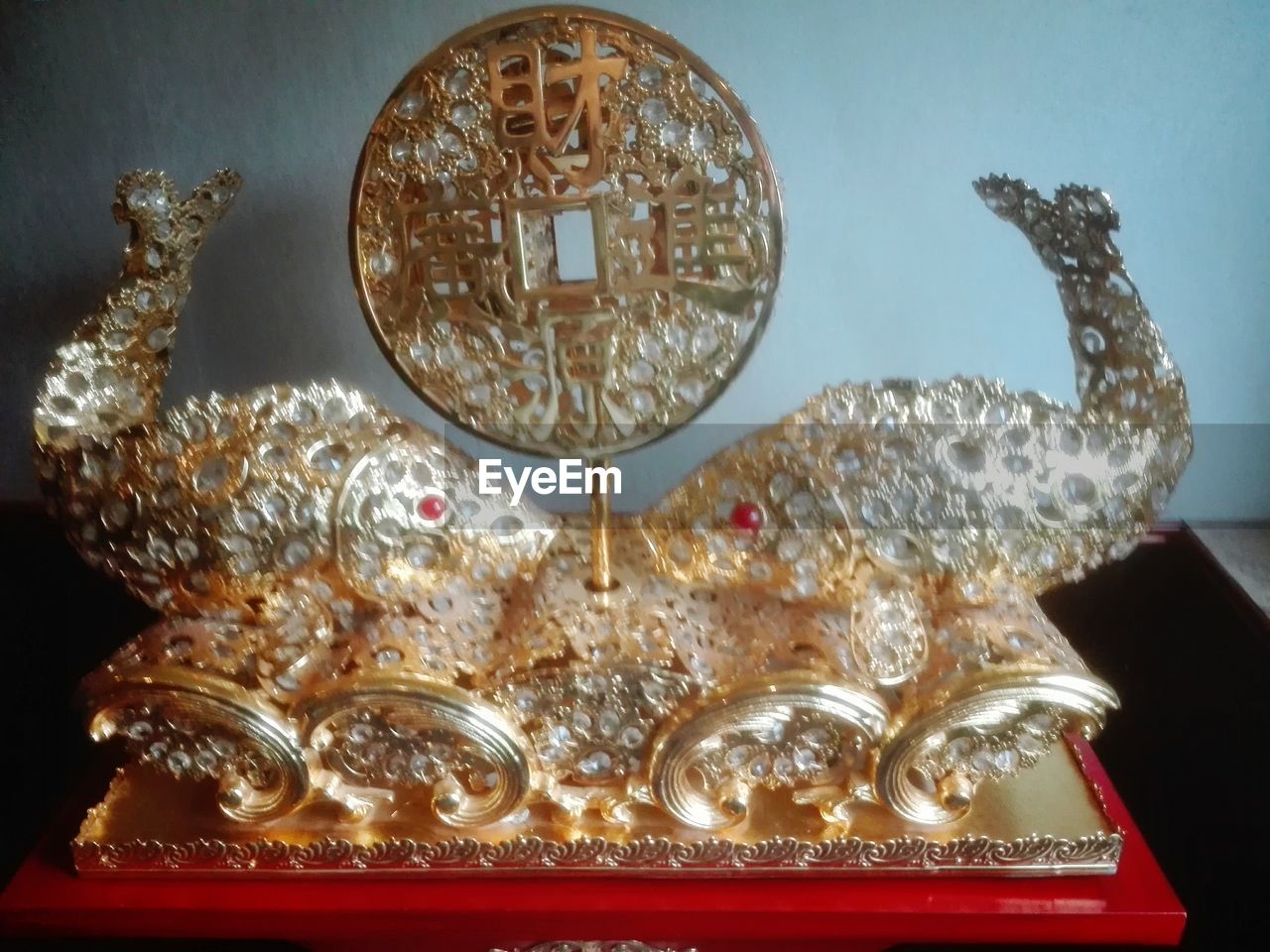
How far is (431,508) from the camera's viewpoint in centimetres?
70

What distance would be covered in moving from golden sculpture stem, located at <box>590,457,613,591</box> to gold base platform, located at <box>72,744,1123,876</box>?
0.60 feet

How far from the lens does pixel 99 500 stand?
64 centimetres

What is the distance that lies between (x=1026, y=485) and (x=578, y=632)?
0.33 m

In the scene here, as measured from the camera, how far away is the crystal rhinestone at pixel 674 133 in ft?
1.90

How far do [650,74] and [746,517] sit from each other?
311 mm

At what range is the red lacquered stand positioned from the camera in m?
0.67

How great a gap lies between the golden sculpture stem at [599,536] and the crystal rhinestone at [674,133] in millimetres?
237

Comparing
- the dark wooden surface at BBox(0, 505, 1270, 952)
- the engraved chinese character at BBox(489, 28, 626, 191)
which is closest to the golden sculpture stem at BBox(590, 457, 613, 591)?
the engraved chinese character at BBox(489, 28, 626, 191)

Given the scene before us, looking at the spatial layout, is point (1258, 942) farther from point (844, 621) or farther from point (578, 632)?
point (578, 632)

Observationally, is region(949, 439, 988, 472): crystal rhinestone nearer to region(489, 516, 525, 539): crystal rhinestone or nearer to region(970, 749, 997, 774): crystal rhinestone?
region(970, 749, 997, 774): crystal rhinestone

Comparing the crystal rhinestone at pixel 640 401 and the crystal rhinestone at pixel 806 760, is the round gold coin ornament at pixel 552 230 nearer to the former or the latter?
the crystal rhinestone at pixel 640 401

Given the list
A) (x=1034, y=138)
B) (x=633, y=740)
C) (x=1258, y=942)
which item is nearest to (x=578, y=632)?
(x=633, y=740)

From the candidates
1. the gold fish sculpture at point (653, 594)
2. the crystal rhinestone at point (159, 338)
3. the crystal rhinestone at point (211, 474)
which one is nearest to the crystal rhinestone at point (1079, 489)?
the gold fish sculpture at point (653, 594)

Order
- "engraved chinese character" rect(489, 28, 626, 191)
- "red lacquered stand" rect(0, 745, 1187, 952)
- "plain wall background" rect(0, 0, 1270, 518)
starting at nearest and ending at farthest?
1. "engraved chinese character" rect(489, 28, 626, 191)
2. "red lacquered stand" rect(0, 745, 1187, 952)
3. "plain wall background" rect(0, 0, 1270, 518)
